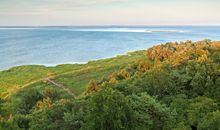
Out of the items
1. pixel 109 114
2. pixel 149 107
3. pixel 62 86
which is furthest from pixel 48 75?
pixel 109 114

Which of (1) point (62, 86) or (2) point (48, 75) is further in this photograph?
(2) point (48, 75)

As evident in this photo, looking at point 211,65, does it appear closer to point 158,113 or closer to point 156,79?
point 156,79

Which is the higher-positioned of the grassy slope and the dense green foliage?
the dense green foliage

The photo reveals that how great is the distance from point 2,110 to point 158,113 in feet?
92.0

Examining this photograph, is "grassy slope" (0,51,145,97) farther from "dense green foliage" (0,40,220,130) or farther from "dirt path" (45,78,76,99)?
"dense green foliage" (0,40,220,130)

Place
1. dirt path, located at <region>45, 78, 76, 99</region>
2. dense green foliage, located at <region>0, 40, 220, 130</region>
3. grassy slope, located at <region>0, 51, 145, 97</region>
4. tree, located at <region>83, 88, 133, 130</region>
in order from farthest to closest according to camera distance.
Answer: grassy slope, located at <region>0, 51, 145, 97</region>, dirt path, located at <region>45, 78, 76, 99</region>, dense green foliage, located at <region>0, 40, 220, 130</region>, tree, located at <region>83, 88, 133, 130</region>

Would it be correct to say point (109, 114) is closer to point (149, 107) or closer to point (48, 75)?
point (149, 107)

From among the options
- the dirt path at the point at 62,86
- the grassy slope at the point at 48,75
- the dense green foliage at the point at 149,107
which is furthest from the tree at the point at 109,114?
the grassy slope at the point at 48,75

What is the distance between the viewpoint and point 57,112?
1657 inches

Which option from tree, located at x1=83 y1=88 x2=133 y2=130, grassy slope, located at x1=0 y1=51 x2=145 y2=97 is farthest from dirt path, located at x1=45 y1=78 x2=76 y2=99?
tree, located at x1=83 y1=88 x2=133 y2=130

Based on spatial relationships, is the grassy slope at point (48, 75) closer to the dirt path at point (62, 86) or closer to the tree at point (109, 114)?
the dirt path at point (62, 86)

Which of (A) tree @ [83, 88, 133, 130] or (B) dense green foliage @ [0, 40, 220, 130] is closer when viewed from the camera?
(A) tree @ [83, 88, 133, 130]

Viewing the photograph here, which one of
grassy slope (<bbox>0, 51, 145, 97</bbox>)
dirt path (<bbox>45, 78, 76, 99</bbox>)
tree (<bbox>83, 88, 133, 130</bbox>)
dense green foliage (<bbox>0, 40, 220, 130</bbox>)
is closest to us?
tree (<bbox>83, 88, 133, 130</bbox>)

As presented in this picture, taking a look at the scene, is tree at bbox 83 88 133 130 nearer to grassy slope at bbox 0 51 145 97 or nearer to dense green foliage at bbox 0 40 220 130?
dense green foliage at bbox 0 40 220 130
